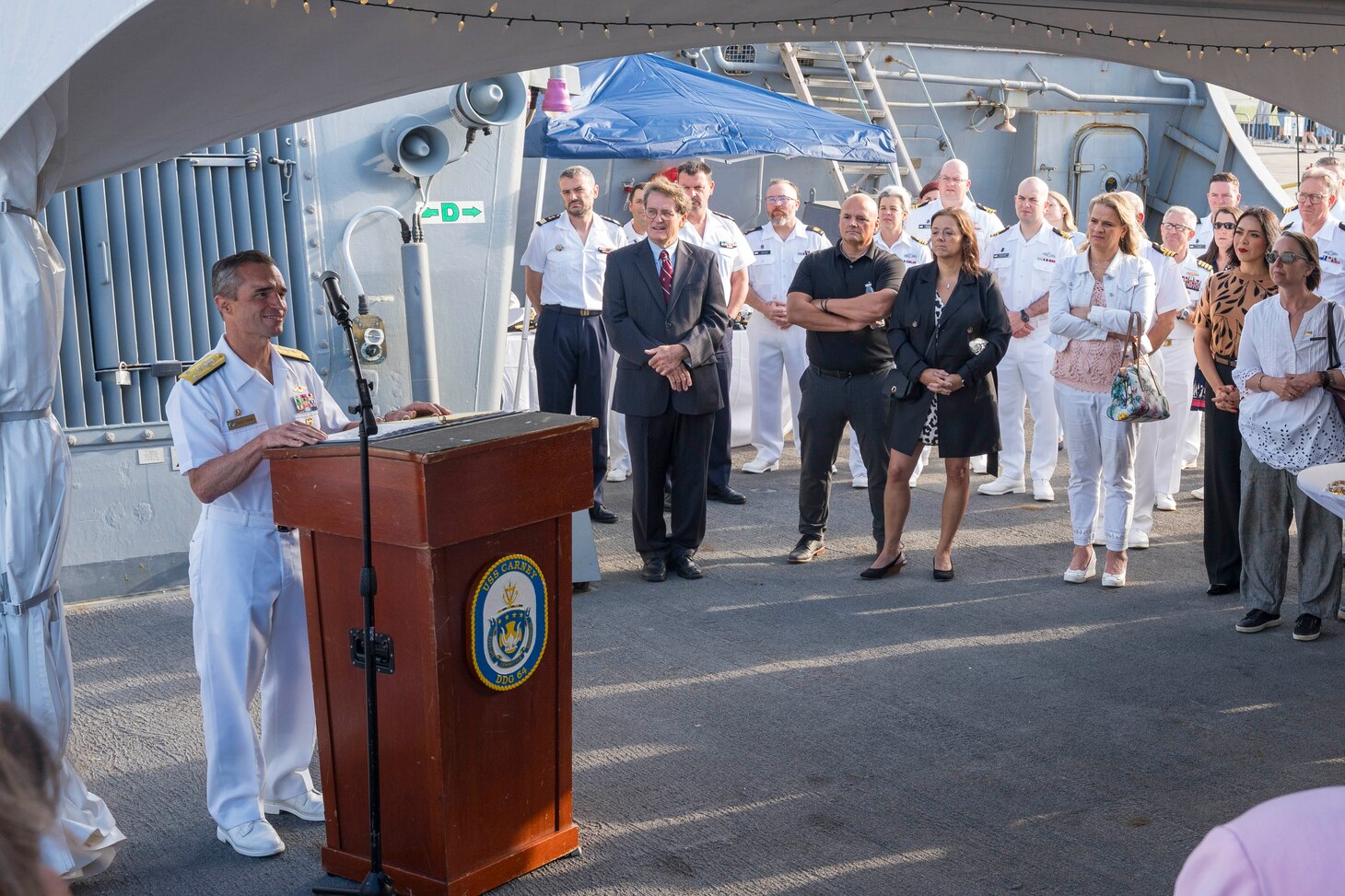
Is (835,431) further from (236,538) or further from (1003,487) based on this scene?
(236,538)

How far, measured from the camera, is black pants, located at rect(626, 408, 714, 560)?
682cm

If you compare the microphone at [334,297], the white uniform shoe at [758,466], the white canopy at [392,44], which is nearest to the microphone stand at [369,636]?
the microphone at [334,297]

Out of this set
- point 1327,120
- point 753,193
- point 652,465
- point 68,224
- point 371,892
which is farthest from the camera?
point 753,193

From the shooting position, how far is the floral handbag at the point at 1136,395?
6340 millimetres

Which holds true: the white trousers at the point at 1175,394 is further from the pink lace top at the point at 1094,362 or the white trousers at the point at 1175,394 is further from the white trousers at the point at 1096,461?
the pink lace top at the point at 1094,362

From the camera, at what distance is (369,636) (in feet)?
11.3

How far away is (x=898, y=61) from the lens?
1462 centimetres

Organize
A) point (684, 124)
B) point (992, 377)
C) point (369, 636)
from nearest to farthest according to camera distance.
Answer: point (369, 636) → point (992, 377) → point (684, 124)

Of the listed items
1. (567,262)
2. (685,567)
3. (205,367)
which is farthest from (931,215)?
(205,367)

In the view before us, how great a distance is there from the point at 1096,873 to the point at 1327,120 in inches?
118

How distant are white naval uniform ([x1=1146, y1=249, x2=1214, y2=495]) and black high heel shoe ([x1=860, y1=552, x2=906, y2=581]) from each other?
2156 millimetres

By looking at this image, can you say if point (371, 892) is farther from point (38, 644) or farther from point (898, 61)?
point (898, 61)

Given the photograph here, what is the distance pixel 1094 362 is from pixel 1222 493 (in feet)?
3.00

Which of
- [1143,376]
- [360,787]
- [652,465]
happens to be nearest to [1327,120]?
[1143,376]
